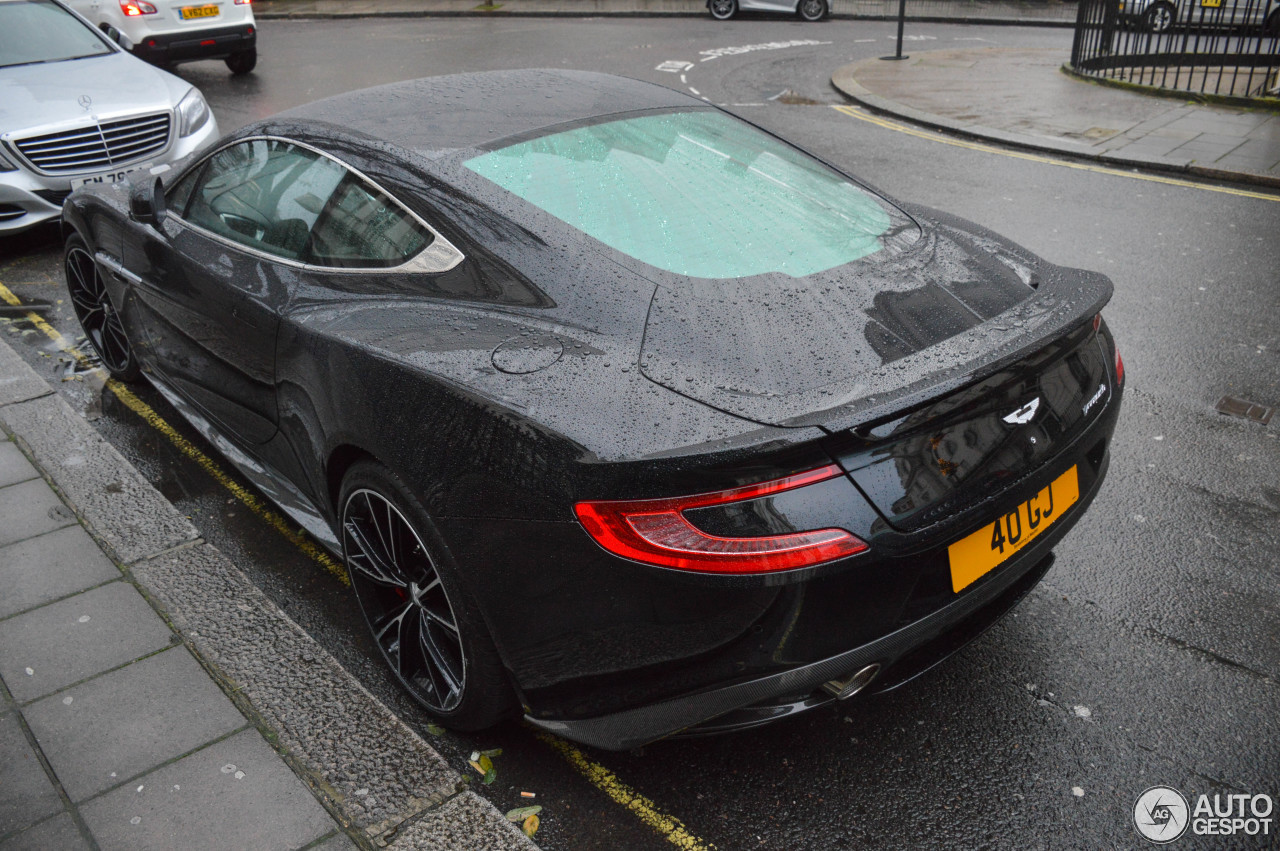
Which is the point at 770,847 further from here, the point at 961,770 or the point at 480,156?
the point at 480,156

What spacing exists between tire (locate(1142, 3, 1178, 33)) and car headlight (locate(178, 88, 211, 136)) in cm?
1066

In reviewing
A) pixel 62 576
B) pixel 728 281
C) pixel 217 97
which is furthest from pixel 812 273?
pixel 217 97

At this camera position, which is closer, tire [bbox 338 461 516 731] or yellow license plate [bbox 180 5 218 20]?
tire [bbox 338 461 516 731]

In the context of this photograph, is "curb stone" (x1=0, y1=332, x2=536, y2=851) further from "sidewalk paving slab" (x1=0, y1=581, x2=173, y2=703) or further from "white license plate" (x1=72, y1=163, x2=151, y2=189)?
"white license plate" (x1=72, y1=163, x2=151, y2=189)

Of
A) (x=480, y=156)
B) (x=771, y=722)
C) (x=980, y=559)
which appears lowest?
(x=771, y=722)

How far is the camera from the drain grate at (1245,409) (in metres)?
4.26

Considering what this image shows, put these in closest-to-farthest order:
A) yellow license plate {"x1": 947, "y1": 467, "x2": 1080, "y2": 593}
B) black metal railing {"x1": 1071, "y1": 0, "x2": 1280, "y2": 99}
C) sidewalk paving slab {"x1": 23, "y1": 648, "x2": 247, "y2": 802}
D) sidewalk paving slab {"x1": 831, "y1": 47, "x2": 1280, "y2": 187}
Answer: yellow license plate {"x1": 947, "y1": 467, "x2": 1080, "y2": 593}, sidewalk paving slab {"x1": 23, "y1": 648, "x2": 247, "y2": 802}, sidewalk paving slab {"x1": 831, "y1": 47, "x2": 1280, "y2": 187}, black metal railing {"x1": 1071, "y1": 0, "x2": 1280, "y2": 99}

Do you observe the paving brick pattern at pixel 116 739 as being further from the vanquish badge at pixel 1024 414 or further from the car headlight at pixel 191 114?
the car headlight at pixel 191 114

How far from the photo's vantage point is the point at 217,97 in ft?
41.2

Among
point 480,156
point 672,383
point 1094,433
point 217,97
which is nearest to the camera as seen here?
point 672,383

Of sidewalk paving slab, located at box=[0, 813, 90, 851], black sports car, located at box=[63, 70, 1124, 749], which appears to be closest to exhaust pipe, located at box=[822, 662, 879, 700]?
black sports car, located at box=[63, 70, 1124, 749]

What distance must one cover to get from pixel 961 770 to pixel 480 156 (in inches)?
82.0

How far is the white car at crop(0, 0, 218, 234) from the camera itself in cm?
683

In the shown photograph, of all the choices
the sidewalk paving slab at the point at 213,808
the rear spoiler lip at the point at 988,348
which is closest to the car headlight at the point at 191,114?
the sidewalk paving slab at the point at 213,808
